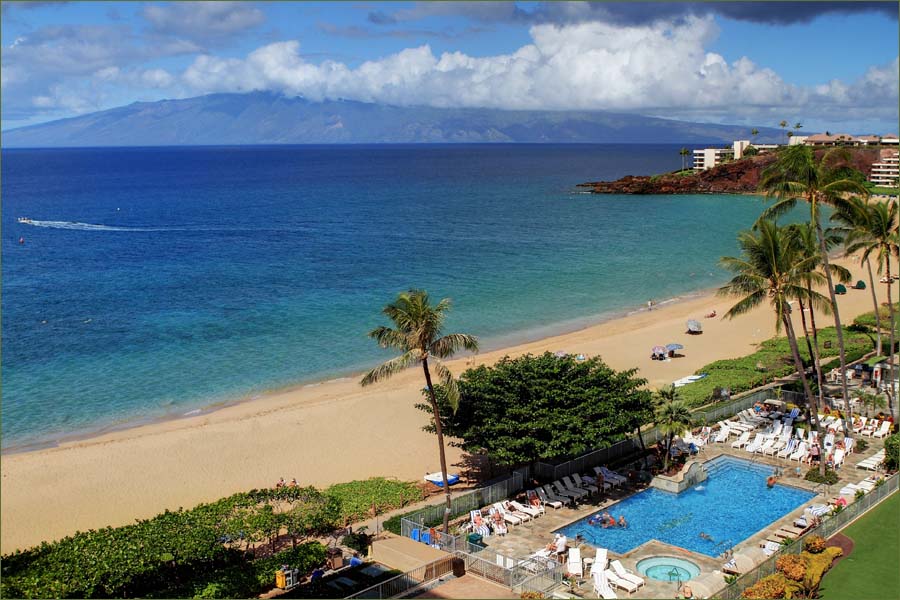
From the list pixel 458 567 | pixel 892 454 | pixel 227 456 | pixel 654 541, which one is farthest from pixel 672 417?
pixel 227 456

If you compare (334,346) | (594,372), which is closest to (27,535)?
(594,372)

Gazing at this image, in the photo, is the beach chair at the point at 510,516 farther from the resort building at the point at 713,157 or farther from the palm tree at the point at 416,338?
the resort building at the point at 713,157

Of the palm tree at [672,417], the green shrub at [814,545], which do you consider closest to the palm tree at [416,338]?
the palm tree at [672,417]

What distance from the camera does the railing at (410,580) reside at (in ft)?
54.6

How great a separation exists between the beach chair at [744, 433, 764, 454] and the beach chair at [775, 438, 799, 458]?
0.68 metres

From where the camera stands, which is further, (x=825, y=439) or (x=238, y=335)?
(x=238, y=335)

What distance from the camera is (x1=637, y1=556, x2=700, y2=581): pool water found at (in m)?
18.3

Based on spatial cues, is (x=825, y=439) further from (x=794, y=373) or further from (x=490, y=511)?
(x=490, y=511)

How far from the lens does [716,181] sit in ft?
477

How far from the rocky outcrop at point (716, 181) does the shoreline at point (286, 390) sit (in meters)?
87.5

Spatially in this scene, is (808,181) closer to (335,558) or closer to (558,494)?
(558,494)

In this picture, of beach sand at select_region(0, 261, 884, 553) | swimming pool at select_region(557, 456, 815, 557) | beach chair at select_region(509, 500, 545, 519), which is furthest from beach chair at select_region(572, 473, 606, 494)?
beach sand at select_region(0, 261, 884, 553)

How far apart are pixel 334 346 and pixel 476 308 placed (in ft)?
42.5

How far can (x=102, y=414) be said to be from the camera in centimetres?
3494
